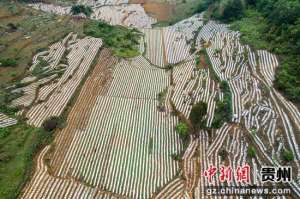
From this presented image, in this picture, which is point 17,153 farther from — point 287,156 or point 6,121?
point 287,156

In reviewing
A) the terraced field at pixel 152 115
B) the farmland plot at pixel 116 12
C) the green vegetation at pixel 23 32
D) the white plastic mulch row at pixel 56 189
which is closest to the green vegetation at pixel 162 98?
the terraced field at pixel 152 115

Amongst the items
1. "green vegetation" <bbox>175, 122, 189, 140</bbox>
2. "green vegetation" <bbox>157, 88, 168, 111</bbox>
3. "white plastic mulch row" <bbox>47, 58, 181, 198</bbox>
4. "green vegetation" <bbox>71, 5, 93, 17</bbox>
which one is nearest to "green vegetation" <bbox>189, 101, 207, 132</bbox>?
"green vegetation" <bbox>175, 122, 189, 140</bbox>

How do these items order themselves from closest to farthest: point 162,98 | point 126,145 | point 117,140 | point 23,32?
point 126,145 → point 117,140 → point 162,98 → point 23,32

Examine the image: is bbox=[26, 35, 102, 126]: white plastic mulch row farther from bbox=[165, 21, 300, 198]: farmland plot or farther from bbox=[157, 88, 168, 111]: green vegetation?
bbox=[165, 21, 300, 198]: farmland plot

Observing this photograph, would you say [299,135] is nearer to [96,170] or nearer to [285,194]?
[285,194]

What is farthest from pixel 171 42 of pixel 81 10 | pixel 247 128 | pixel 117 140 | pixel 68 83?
pixel 117 140

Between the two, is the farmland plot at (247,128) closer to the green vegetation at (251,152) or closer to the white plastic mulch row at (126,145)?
the green vegetation at (251,152)

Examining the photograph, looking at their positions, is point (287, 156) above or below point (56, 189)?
above

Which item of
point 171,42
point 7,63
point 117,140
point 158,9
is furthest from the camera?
point 158,9
